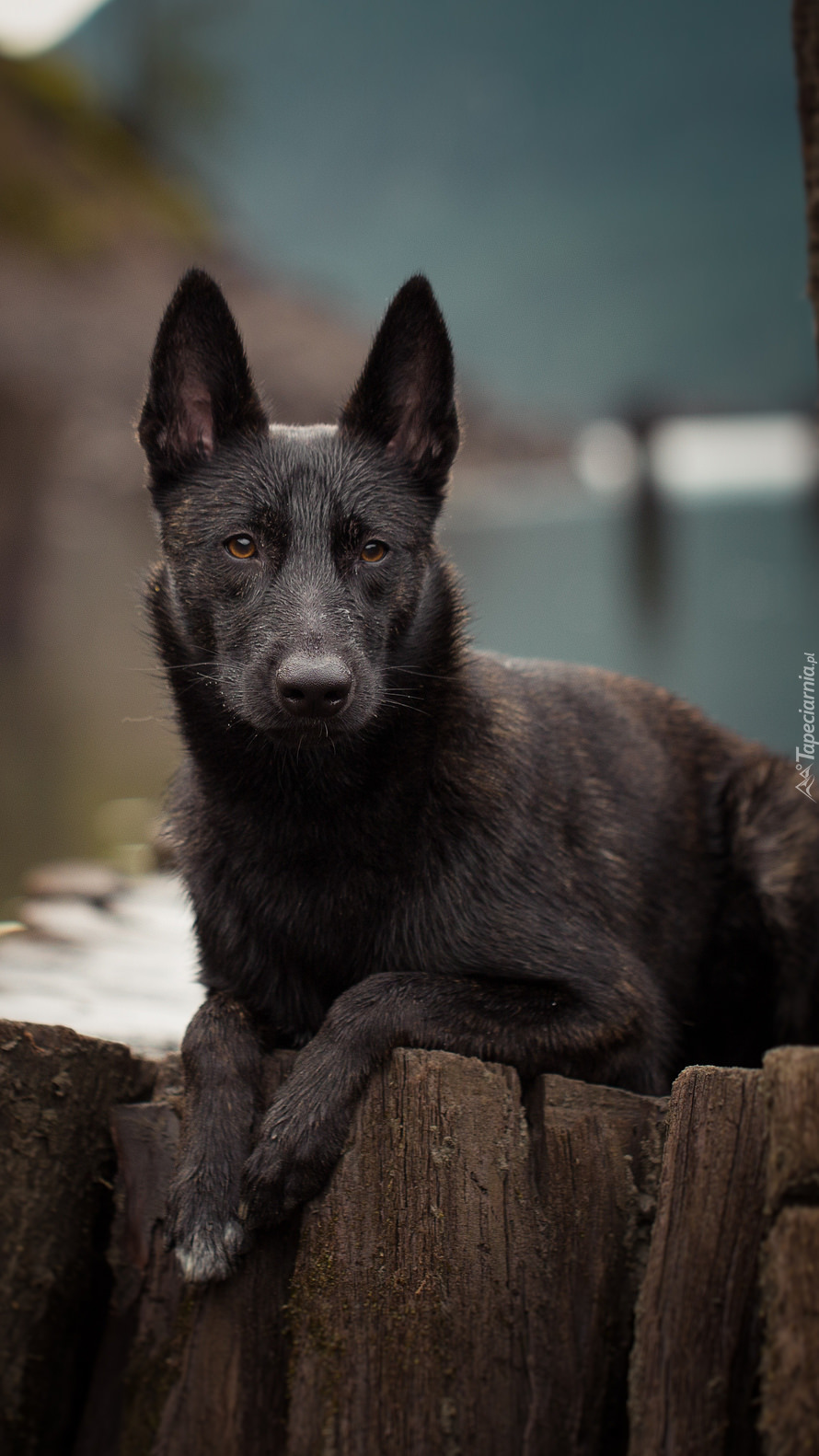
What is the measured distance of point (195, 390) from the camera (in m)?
3.17

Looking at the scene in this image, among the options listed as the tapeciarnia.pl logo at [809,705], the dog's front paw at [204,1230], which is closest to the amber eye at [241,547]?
the dog's front paw at [204,1230]

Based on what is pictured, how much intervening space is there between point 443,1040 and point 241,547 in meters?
1.31

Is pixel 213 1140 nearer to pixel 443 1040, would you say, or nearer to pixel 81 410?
pixel 443 1040

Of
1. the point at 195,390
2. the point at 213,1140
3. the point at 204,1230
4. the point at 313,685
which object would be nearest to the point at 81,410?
the point at 195,390

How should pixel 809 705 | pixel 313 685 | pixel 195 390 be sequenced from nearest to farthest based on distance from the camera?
1. pixel 313 685
2. pixel 195 390
3. pixel 809 705

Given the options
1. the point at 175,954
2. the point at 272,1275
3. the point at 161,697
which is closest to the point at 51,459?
the point at 175,954

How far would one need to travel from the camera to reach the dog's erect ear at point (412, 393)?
315 centimetres

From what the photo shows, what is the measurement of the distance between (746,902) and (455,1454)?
2.05 m

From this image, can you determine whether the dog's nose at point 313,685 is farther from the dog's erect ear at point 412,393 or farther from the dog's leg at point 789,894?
the dog's leg at point 789,894

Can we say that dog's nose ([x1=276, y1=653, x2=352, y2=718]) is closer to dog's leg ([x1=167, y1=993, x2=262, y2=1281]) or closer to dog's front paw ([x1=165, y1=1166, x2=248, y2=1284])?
dog's leg ([x1=167, y1=993, x2=262, y2=1281])

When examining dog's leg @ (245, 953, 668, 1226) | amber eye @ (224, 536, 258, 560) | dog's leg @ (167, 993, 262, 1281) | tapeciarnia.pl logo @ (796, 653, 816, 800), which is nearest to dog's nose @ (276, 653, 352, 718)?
amber eye @ (224, 536, 258, 560)

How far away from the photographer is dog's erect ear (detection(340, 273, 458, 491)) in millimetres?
3148

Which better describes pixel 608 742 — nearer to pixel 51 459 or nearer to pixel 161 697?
pixel 161 697

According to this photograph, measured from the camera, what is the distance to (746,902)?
3834 millimetres
